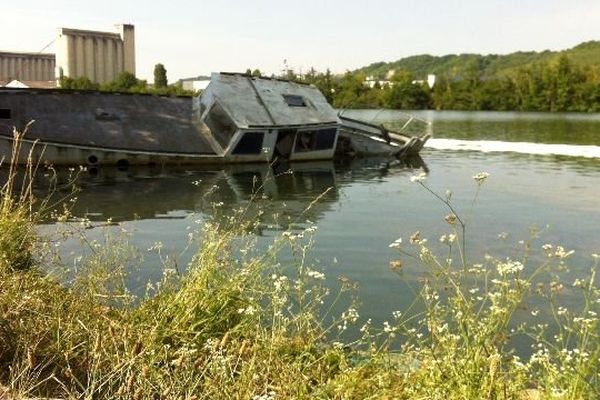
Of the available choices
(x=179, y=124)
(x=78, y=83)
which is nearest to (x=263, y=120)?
(x=179, y=124)

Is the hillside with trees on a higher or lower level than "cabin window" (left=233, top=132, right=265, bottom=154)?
higher

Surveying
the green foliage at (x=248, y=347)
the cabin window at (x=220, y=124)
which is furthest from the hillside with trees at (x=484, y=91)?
the green foliage at (x=248, y=347)

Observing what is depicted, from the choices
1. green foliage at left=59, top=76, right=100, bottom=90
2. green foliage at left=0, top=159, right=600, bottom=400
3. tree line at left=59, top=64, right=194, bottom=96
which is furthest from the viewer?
green foliage at left=59, top=76, right=100, bottom=90

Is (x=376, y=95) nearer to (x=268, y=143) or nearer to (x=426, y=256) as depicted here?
(x=268, y=143)

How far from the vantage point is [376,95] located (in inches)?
5359

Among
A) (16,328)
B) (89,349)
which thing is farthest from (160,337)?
(16,328)

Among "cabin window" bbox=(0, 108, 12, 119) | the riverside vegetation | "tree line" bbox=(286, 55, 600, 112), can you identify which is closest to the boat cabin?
"cabin window" bbox=(0, 108, 12, 119)

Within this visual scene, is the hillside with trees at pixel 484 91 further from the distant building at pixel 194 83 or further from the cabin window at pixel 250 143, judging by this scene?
the cabin window at pixel 250 143

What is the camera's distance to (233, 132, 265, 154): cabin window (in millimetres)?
28156

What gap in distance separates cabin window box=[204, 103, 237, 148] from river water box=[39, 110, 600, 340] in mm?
1759

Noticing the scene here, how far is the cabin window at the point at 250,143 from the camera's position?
28156 mm

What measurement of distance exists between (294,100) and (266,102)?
231 centimetres

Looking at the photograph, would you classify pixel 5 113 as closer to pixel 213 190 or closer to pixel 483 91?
pixel 213 190

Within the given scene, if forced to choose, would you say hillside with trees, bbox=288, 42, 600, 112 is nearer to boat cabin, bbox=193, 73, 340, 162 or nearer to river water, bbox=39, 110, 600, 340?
boat cabin, bbox=193, 73, 340, 162
